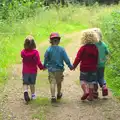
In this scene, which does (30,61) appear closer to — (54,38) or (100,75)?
(54,38)

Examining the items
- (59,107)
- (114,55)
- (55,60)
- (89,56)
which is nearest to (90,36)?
(89,56)

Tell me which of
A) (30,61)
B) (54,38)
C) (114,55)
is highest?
(54,38)

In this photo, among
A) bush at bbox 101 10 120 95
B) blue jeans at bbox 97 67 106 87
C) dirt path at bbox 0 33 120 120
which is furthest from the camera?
bush at bbox 101 10 120 95

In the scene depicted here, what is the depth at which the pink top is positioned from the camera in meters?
9.14

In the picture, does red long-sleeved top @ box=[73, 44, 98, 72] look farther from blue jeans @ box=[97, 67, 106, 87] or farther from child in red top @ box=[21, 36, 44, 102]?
child in red top @ box=[21, 36, 44, 102]

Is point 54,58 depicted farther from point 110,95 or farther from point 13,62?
point 13,62

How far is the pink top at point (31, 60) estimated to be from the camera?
9141 millimetres

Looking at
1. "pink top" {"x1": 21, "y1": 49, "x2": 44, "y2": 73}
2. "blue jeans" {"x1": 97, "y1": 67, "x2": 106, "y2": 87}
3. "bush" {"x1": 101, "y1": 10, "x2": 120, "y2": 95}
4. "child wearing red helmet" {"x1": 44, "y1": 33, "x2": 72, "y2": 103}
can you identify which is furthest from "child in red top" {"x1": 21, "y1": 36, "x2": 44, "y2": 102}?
"bush" {"x1": 101, "y1": 10, "x2": 120, "y2": 95}

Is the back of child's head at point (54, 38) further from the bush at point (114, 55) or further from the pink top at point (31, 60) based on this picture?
the bush at point (114, 55)

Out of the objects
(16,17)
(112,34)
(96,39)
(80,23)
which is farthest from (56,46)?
(80,23)

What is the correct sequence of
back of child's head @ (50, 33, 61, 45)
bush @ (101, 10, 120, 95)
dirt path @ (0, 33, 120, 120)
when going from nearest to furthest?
dirt path @ (0, 33, 120, 120) → back of child's head @ (50, 33, 61, 45) → bush @ (101, 10, 120, 95)

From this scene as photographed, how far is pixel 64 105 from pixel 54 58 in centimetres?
103

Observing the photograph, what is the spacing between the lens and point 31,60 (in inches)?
362

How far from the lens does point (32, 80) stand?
30.4 feet
